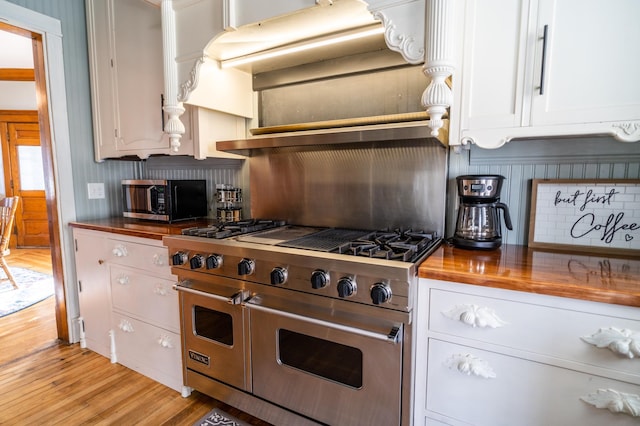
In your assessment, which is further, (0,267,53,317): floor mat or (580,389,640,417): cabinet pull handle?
(0,267,53,317): floor mat

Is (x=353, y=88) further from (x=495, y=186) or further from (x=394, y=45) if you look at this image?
(x=495, y=186)

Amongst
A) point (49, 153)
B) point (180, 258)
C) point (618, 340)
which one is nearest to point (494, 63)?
point (618, 340)

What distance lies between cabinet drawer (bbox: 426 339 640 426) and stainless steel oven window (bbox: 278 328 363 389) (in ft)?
0.94

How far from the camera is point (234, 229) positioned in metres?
1.79

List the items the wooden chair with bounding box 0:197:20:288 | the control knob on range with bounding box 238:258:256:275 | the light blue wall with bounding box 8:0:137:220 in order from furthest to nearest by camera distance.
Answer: the wooden chair with bounding box 0:197:20:288 → the light blue wall with bounding box 8:0:137:220 → the control knob on range with bounding box 238:258:256:275

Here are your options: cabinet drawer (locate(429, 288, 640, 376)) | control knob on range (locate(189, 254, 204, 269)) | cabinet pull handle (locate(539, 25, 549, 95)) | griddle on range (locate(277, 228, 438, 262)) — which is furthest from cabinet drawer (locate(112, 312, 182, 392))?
cabinet pull handle (locate(539, 25, 549, 95))

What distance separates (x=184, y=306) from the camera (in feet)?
5.70

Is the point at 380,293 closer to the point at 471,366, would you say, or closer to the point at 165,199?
the point at 471,366

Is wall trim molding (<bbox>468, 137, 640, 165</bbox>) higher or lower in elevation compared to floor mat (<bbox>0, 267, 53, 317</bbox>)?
higher

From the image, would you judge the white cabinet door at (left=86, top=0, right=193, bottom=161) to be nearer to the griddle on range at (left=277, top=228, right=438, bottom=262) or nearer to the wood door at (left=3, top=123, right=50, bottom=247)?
the griddle on range at (left=277, top=228, right=438, bottom=262)

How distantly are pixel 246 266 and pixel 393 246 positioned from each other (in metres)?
0.63

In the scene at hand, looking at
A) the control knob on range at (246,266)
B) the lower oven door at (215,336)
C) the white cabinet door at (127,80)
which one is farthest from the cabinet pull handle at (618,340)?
the white cabinet door at (127,80)

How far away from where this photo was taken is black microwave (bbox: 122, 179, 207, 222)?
2.22m

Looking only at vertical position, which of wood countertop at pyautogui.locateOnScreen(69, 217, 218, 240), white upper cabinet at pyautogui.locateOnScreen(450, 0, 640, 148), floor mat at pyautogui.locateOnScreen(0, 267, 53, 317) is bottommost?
floor mat at pyautogui.locateOnScreen(0, 267, 53, 317)
